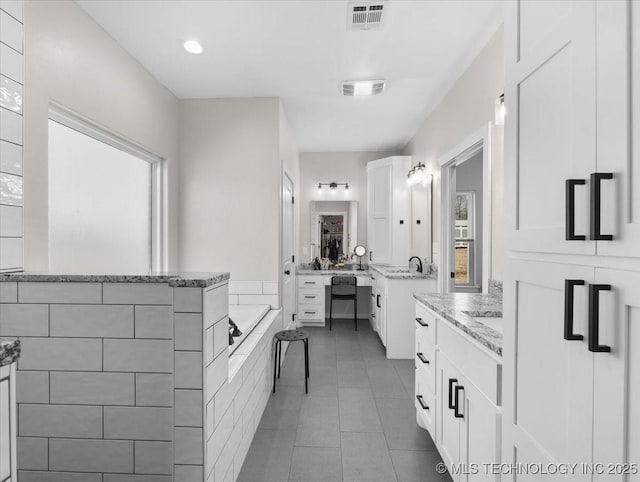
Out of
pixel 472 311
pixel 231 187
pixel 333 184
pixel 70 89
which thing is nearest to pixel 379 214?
pixel 333 184

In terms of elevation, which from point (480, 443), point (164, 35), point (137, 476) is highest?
point (164, 35)

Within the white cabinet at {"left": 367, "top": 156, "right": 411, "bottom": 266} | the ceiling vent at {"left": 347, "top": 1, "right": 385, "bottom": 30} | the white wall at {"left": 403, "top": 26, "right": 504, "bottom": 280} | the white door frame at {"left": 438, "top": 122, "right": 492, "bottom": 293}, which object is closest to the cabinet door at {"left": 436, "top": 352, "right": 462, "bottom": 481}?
the white wall at {"left": 403, "top": 26, "right": 504, "bottom": 280}

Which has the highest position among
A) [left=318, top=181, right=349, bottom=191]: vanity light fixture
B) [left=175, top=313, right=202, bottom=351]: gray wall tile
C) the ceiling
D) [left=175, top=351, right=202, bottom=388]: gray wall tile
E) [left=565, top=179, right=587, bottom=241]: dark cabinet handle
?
the ceiling

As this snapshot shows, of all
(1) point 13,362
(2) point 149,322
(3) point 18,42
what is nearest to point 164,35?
(3) point 18,42

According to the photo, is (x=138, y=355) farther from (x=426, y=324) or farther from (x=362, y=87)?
(x=362, y=87)

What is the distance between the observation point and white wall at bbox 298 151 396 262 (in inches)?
217

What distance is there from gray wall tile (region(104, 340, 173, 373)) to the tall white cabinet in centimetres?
125

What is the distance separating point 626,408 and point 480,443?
2.64 feet

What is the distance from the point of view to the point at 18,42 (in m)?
1.64

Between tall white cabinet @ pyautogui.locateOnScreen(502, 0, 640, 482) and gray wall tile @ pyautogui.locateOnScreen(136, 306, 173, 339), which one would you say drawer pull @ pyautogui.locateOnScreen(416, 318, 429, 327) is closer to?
tall white cabinet @ pyautogui.locateOnScreen(502, 0, 640, 482)

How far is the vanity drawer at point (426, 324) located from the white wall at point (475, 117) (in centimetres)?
55

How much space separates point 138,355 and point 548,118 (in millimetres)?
1613

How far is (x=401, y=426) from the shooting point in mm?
2318

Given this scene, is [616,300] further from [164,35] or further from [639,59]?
[164,35]
